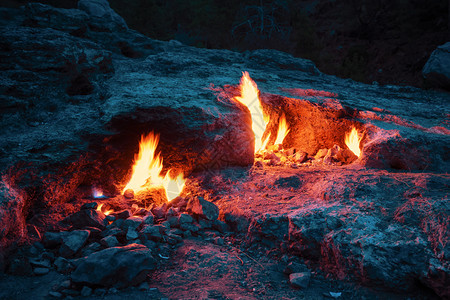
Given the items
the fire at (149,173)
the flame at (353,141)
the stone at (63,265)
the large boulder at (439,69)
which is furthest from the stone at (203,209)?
the large boulder at (439,69)

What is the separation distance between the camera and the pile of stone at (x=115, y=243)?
1.93 m

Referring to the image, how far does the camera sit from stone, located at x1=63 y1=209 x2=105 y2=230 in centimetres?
259

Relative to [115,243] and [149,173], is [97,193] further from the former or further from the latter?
[115,243]

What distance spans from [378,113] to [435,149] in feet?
3.32

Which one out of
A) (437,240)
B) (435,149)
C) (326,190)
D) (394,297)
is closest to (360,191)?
(326,190)

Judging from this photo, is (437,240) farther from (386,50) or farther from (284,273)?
(386,50)

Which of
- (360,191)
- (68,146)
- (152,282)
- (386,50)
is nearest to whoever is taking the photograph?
(152,282)

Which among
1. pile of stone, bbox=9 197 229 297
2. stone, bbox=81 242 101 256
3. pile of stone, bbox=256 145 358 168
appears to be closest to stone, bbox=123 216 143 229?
pile of stone, bbox=9 197 229 297

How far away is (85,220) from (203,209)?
1.10 m

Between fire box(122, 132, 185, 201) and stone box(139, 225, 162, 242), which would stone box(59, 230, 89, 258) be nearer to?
stone box(139, 225, 162, 242)

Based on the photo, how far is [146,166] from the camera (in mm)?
3592

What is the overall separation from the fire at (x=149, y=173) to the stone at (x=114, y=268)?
146cm

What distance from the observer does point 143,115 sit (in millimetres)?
3373

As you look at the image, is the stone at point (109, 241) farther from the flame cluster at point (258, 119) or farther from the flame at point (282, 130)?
the flame at point (282, 130)
